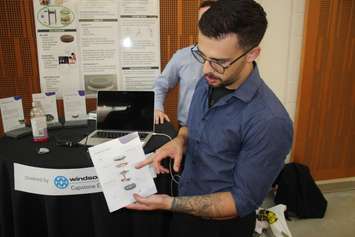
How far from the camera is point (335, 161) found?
315cm

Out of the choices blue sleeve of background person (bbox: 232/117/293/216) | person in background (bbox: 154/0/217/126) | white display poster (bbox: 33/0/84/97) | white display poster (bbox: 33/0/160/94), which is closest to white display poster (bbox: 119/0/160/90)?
white display poster (bbox: 33/0/160/94)

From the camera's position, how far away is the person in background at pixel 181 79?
2.28 metres

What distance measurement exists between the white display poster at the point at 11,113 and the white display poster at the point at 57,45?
1.92ft

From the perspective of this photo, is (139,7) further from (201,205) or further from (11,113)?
(201,205)

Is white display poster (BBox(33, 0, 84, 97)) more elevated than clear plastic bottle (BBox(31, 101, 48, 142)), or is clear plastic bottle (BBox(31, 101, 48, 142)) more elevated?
white display poster (BBox(33, 0, 84, 97))

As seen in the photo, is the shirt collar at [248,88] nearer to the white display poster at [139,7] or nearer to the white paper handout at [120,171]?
the white paper handout at [120,171]

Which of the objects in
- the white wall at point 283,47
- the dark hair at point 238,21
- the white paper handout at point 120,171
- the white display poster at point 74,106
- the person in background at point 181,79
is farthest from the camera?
the white wall at point 283,47

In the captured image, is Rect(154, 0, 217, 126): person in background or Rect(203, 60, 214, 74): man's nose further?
Rect(154, 0, 217, 126): person in background

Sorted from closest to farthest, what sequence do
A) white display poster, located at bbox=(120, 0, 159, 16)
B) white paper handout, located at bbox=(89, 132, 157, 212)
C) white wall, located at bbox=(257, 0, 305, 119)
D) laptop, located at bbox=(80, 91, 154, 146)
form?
white paper handout, located at bbox=(89, 132, 157, 212)
laptop, located at bbox=(80, 91, 154, 146)
white display poster, located at bbox=(120, 0, 159, 16)
white wall, located at bbox=(257, 0, 305, 119)

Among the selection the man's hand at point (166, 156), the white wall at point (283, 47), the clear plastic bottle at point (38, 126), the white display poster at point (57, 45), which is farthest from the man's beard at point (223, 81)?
the white wall at point (283, 47)

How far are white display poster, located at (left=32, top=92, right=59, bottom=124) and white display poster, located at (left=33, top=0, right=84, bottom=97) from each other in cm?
47

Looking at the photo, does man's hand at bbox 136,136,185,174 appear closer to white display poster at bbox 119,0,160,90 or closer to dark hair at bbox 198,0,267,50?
dark hair at bbox 198,0,267,50

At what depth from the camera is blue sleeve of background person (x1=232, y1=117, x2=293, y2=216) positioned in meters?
0.98

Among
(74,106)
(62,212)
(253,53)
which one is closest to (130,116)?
(74,106)
